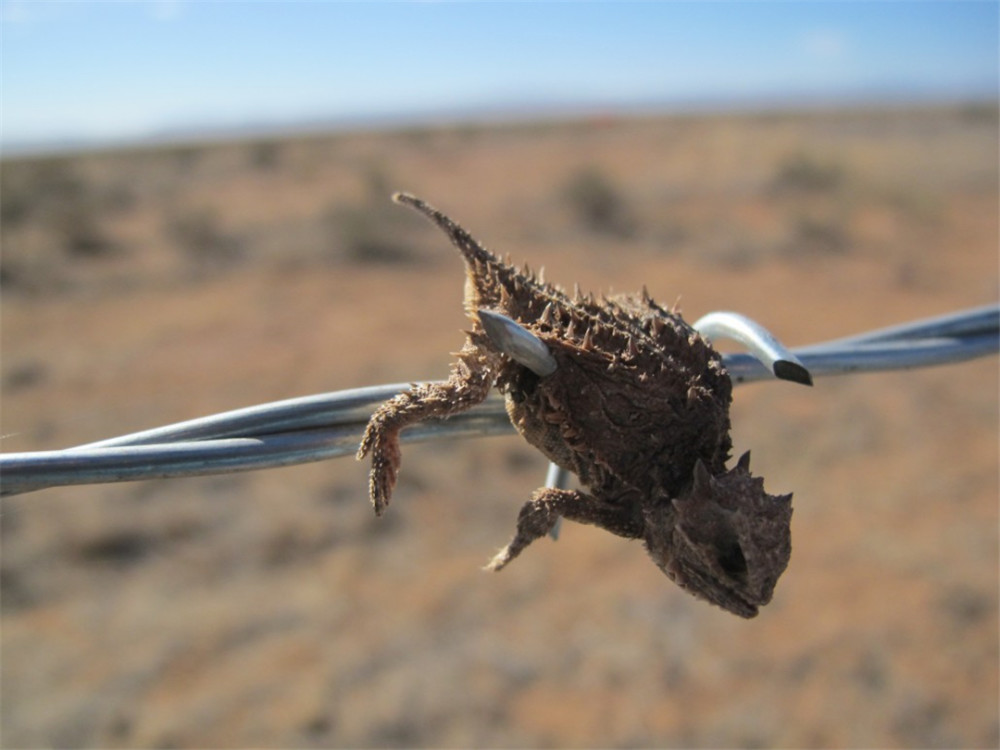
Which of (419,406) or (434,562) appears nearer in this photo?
(419,406)

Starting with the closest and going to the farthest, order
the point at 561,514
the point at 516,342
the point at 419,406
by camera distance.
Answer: the point at 516,342 < the point at 561,514 < the point at 419,406

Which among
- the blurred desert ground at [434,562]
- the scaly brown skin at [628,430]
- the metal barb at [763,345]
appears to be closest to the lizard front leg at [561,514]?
the scaly brown skin at [628,430]

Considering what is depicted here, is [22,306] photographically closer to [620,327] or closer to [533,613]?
[533,613]

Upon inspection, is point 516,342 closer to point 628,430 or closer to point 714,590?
point 628,430

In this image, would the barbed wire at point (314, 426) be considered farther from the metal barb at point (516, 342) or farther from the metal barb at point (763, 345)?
the metal barb at point (516, 342)

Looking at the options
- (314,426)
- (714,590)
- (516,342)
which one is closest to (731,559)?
(714,590)

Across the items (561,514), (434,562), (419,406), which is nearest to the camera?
(561,514)
